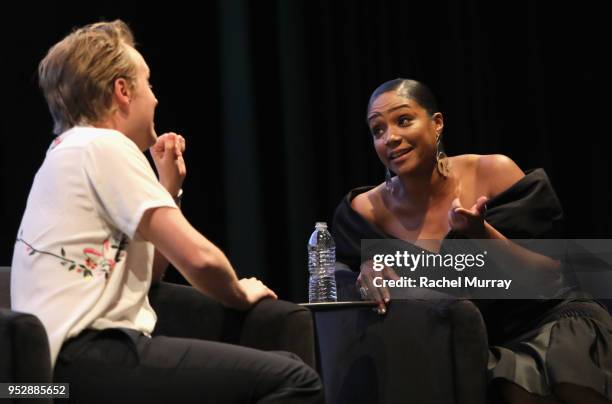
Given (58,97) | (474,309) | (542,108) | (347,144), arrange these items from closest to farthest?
1. (58,97)
2. (474,309)
3. (542,108)
4. (347,144)

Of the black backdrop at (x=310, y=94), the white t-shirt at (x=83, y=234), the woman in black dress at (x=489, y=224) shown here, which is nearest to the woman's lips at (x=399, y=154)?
the woman in black dress at (x=489, y=224)

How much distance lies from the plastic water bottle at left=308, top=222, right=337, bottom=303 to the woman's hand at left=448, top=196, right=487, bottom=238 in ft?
1.51

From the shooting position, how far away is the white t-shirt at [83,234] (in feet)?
5.46

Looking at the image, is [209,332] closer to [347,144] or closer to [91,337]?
[91,337]

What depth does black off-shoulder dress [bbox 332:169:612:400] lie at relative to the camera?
2328 mm

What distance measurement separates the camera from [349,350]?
2607mm

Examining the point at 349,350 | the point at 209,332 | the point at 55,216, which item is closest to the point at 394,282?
the point at 349,350

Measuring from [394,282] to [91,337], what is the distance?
45.4 inches

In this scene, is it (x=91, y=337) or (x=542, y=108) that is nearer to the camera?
(x=91, y=337)

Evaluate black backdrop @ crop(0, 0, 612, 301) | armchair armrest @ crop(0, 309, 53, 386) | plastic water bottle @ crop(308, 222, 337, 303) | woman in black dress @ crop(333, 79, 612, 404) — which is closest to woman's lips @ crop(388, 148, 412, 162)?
woman in black dress @ crop(333, 79, 612, 404)

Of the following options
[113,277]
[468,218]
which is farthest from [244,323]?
[468,218]

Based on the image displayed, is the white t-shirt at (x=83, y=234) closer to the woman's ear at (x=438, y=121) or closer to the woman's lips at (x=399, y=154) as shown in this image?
the woman's lips at (x=399, y=154)

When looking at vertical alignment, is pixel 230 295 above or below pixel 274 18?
below

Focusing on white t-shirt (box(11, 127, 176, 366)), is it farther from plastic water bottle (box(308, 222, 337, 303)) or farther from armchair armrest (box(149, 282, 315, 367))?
plastic water bottle (box(308, 222, 337, 303))
